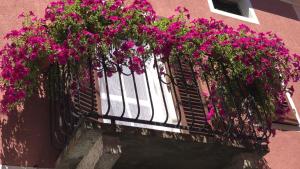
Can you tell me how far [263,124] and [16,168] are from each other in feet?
9.49

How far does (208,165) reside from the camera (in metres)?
6.08

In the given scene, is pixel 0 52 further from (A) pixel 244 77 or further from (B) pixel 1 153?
(A) pixel 244 77

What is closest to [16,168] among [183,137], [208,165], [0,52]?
[0,52]

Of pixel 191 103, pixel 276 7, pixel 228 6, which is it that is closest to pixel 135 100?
pixel 191 103

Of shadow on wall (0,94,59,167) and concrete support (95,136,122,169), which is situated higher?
shadow on wall (0,94,59,167)

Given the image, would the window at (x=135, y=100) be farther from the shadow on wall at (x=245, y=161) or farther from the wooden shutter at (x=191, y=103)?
the shadow on wall at (x=245, y=161)

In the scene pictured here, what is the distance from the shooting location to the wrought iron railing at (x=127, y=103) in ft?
17.3

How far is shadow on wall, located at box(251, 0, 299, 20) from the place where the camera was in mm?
9734

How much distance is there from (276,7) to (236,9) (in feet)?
2.79

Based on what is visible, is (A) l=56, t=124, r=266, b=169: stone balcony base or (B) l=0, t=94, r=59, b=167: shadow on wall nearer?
(A) l=56, t=124, r=266, b=169: stone balcony base

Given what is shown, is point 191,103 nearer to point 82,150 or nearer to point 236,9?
point 82,150

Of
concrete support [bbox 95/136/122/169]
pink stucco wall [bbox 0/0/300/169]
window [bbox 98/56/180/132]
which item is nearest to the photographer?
concrete support [bbox 95/136/122/169]

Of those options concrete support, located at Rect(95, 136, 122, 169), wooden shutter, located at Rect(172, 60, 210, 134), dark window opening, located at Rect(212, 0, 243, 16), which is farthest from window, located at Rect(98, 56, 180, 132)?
dark window opening, located at Rect(212, 0, 243, 16)

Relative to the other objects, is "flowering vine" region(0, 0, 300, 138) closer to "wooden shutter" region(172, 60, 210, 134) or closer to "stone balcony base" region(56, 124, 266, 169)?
"wooden shutter" region(172, 60, 210, 134)
